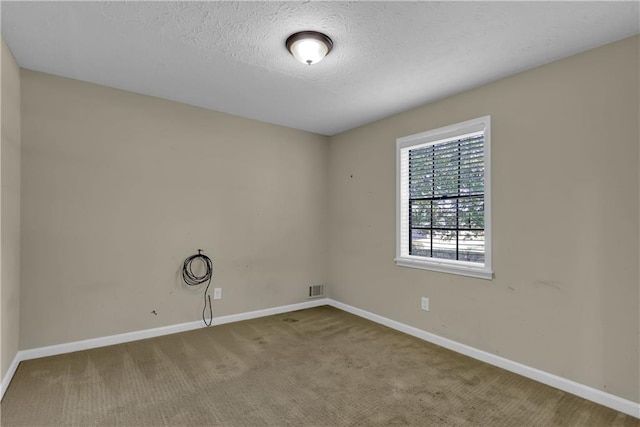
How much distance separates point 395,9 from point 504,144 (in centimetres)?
158

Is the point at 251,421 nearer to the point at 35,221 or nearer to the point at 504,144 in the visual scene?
the point at 35,221

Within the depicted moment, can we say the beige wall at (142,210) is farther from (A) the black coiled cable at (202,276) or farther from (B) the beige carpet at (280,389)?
(B) the beige carpet at (280,389)

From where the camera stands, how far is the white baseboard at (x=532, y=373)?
219 cm

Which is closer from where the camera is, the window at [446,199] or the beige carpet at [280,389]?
the beige carpet at [280,389]

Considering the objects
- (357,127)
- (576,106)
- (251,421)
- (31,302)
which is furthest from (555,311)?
(31,302)

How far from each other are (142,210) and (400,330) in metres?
3.08

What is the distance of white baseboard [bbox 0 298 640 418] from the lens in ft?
7.44

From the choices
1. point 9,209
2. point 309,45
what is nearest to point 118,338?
point 9,209

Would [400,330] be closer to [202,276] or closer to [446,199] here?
[446,199]

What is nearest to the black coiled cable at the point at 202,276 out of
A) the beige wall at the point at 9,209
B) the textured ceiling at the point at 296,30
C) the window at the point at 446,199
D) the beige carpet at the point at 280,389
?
the beige carpet at the point at 280,389

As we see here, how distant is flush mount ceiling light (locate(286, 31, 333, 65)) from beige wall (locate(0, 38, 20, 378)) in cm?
205

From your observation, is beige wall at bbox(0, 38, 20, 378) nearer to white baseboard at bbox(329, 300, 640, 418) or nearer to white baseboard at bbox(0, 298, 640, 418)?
white baseboard at bbox(0, 298, 640, 418)

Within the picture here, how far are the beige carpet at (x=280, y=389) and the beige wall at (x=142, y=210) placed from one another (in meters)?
0.50

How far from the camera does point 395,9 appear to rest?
197 cm
